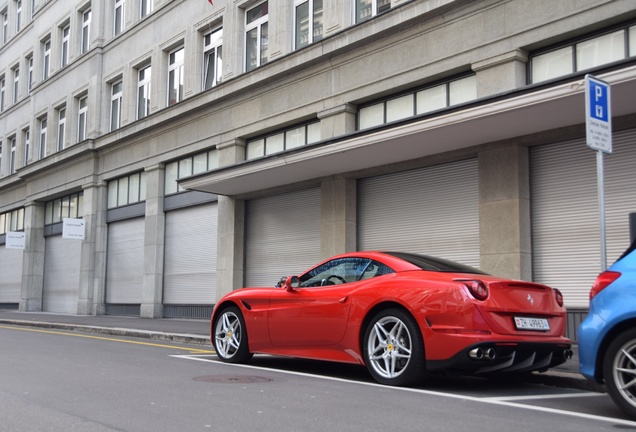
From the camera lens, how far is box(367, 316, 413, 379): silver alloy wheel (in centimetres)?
734

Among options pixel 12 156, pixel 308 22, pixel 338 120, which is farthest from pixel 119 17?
pixel 338 120

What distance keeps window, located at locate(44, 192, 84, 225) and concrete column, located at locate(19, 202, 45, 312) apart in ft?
1.53

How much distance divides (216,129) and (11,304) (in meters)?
19.7

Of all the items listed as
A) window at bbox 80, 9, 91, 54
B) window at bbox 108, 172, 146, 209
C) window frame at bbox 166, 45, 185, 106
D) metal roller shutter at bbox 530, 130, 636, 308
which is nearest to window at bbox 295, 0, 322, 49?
window frame at bbox 166, 45, 185, 106

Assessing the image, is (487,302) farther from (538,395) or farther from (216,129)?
(216,129)

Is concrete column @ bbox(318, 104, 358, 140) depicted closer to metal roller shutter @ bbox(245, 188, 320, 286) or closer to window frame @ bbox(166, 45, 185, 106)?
metal roller shutter @ bbox(245, 188, 320, 286)

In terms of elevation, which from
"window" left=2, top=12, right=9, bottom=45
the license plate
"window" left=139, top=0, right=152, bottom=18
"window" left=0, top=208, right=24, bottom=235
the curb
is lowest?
the curb

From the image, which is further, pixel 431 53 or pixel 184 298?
pixel 184 298

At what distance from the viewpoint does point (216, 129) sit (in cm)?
2155

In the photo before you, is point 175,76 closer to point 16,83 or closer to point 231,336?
point 231,336

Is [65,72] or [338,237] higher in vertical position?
[65,72]

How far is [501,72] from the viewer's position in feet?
44.7

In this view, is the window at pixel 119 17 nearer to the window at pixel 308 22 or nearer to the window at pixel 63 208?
the window at pixel 63 208

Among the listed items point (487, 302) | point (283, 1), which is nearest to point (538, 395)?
point (487, 302)
